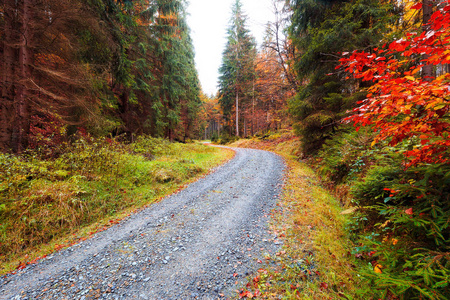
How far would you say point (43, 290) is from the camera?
8.37 feet

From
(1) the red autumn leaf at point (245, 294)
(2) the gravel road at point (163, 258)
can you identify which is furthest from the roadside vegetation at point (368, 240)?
(2) the gravel road at point (163, 258)

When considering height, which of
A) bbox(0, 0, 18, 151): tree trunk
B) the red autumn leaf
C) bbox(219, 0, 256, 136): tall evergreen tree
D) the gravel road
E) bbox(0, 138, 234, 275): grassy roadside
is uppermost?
bbox(219, 0, 256, 136): tall evergreen tree

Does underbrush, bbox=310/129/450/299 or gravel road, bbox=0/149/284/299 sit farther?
gravel road, bbox=0/149/284/299

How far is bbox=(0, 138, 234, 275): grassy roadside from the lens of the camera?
363 centimetres

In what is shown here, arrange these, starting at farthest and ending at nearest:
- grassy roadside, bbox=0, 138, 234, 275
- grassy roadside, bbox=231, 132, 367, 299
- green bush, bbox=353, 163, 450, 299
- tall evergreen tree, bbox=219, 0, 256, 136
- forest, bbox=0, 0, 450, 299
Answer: tall evergreen tree, bbox=219, 0, 256, 136 → grassy roadside, bbox=0, 138, 234, 275 → grassy roadside, bbox=231, 132, 367, 299 → forest, bbox=0, 0, 450, 299 → green bush, bbox=353, 163, 450, 299

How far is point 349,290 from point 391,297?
50 centimetres

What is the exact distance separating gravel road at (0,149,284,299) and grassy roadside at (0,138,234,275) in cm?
67

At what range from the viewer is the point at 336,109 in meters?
7.78

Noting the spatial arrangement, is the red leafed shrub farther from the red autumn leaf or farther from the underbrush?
the red autumn leaf

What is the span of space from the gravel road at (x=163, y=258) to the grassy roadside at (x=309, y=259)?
10.9 inches

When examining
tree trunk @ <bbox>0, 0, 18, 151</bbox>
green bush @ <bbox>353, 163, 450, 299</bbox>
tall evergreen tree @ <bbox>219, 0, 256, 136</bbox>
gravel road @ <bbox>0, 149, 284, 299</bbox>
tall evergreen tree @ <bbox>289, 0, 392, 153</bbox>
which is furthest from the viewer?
tall evergreen tree @ <bbox>219, 0, 256, 136</bbox>

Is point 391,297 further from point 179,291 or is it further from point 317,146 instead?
point 317,146

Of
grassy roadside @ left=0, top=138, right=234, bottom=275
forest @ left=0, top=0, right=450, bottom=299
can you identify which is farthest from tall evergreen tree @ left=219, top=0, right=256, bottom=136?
grassy roadside @ left=0, top=138, right=234, bottom=275

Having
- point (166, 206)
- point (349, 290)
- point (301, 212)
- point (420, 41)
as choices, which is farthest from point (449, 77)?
point (166, 206)
